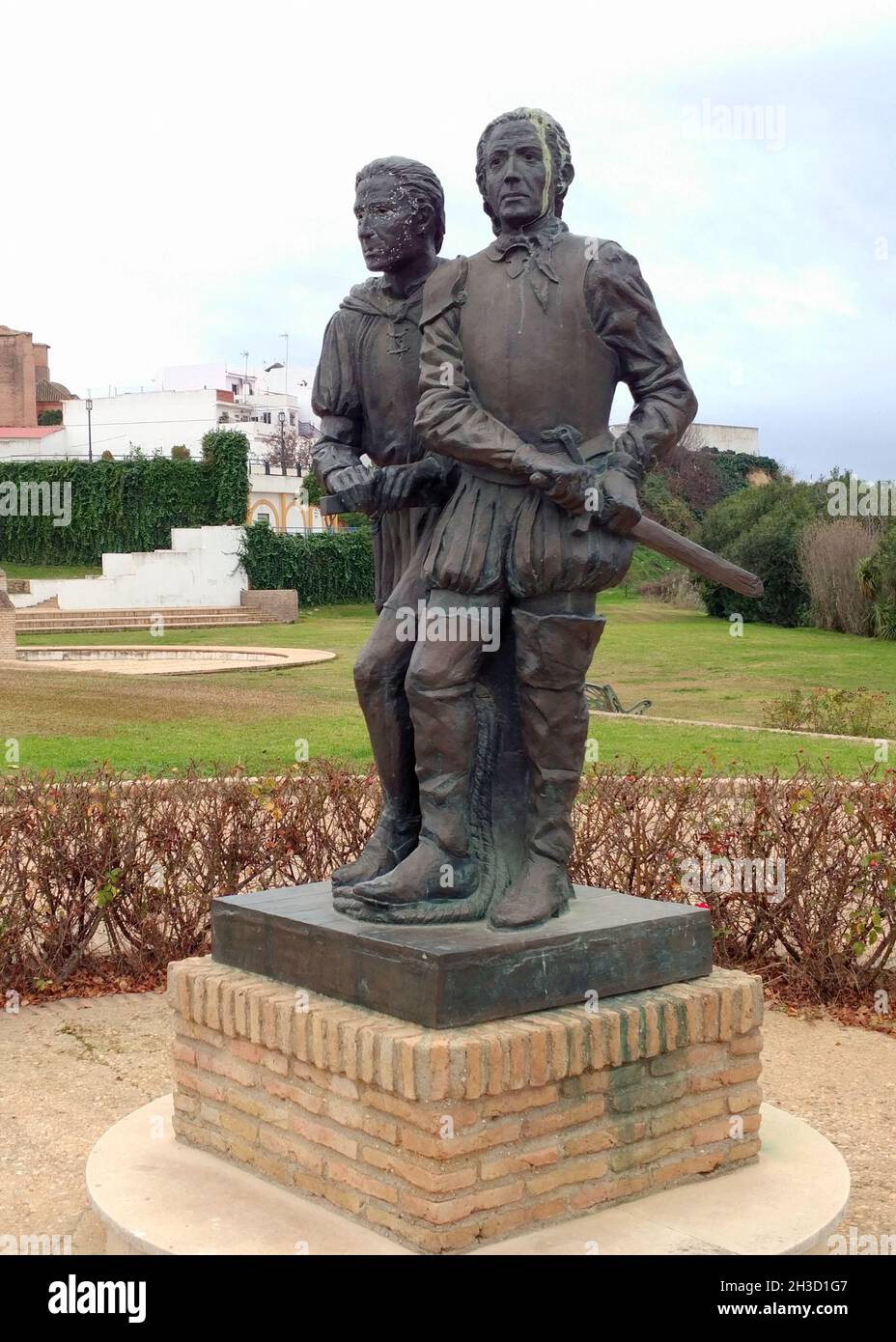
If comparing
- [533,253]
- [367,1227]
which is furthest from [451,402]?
[367,1227]

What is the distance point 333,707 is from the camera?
16.0 metres

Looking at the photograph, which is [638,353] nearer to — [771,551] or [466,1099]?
[466,1099]

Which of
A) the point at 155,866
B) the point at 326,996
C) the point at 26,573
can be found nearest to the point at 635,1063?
the point at 326,996

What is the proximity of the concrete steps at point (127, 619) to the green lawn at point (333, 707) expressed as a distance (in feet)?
14.0

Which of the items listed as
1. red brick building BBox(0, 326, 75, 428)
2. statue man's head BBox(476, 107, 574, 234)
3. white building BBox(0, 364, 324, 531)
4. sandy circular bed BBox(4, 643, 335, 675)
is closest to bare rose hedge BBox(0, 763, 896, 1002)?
statue man's head BBox(476, 107, 574, 234)

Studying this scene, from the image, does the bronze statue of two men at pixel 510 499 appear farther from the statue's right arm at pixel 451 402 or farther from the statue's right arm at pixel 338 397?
the statue's right arm at pixel 338 397

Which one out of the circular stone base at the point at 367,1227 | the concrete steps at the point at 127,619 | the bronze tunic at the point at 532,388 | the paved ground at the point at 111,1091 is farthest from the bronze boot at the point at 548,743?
the concrete steps at the point at 127,619

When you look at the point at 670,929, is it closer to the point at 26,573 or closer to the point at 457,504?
the point at 457,504

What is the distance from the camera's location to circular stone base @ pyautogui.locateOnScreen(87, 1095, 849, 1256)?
335 cm

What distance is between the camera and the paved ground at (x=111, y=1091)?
4184 mm

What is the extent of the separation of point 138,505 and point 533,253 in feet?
138

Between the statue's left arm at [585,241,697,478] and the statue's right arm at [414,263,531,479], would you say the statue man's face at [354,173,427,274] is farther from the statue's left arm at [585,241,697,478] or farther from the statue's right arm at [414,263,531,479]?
the statue's left arm at [585,241,697,478]

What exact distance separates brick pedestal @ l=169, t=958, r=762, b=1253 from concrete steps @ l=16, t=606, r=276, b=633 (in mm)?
29232

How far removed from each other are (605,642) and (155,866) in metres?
20.7
